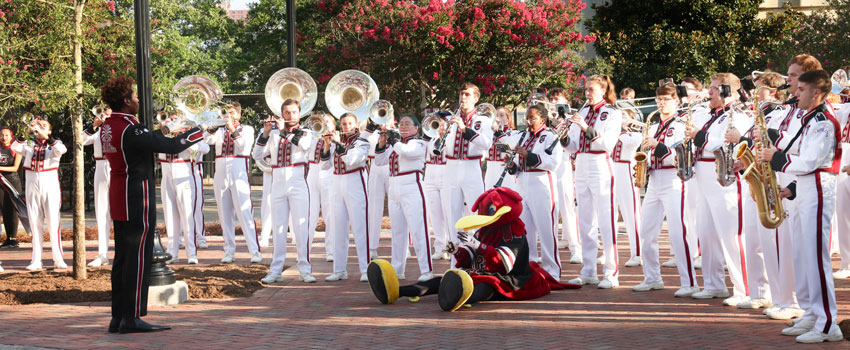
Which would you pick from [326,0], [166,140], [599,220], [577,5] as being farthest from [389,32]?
[166,140]

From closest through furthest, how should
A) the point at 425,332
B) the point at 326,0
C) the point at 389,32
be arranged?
the point at 425,332, the point at 389,32, the point at 326,0

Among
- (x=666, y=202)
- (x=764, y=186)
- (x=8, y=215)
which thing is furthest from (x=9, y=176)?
(x=764, y=186)

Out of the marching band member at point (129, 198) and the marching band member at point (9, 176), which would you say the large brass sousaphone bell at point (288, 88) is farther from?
the marching band member at point (9, 176)

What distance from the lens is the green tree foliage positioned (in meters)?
21.8

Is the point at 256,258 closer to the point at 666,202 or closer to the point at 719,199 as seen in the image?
the point at 666,202

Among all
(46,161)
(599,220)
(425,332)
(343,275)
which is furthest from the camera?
(46,161)

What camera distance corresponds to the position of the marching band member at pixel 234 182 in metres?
12.1

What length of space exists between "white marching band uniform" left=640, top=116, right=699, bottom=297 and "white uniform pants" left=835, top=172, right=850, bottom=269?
198 cm

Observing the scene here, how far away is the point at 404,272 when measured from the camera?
34.7ft

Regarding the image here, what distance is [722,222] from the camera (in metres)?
8.11

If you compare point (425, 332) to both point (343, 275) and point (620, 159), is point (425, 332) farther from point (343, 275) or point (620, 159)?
point (620, 159)

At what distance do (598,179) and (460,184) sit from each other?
1893 millimetres

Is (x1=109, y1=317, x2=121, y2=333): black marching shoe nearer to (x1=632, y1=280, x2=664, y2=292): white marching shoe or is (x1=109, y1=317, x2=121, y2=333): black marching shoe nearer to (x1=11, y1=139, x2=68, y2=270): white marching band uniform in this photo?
(x1=11, y1=139, x2=68, y2=270): white marching band uniform

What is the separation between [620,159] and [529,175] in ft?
4.63
